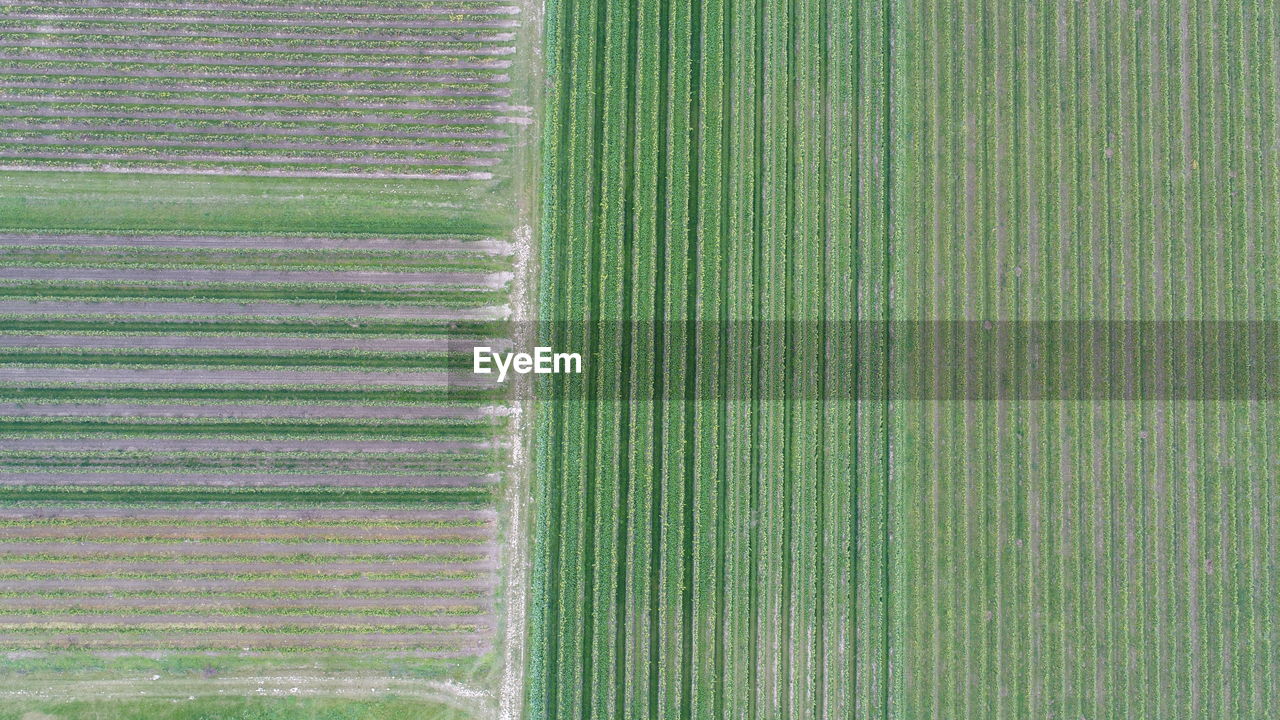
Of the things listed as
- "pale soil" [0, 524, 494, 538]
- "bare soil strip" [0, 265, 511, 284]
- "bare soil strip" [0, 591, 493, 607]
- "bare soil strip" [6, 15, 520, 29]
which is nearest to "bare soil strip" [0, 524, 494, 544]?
"pale soil" [0, 524, 494, 538]

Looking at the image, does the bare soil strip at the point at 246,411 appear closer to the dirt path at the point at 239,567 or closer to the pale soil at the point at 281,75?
the dirt path at the point at 239,567

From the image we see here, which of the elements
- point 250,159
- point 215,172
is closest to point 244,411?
point 215,172

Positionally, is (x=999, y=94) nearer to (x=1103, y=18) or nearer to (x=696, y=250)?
(x=1103, y=18)

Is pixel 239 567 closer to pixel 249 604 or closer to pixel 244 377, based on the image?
pixel 249 604

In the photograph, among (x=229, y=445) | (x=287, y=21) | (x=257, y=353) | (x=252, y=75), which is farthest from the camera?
(x=287, y=21)

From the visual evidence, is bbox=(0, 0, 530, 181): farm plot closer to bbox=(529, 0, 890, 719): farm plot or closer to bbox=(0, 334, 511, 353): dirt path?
bbox=(529, 0, 890, 719): farm plot

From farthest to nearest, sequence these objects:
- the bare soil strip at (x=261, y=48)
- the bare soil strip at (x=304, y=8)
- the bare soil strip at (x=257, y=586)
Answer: the bare soil strip at (x=304, y=8) → the bare soil strip at (x=261, y=48) → the bare soil strip at (x=257, y=586)

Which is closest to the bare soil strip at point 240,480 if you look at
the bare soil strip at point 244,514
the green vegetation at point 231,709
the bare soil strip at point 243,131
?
the bare soil strip at point 244,514
